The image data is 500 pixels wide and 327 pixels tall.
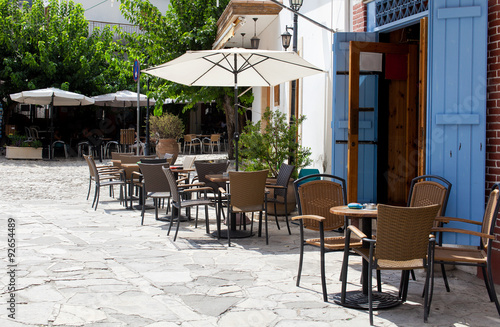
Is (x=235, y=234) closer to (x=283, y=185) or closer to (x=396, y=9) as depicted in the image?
(x=283, y=185)

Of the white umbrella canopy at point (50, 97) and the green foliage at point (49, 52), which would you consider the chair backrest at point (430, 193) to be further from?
the green foliage at point (49, 52)

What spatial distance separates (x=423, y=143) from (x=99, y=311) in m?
3.66

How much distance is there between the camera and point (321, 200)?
521cm

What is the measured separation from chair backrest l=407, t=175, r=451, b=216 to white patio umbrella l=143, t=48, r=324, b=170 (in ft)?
8.74

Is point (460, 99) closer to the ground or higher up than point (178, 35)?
closer to the ground

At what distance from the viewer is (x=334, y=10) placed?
8.84m

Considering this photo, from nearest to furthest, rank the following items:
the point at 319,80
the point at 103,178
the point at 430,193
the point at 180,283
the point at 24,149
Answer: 1. the point at 180,283
2. the point at 430,193
3. the point at 319,80
4. the point at 103,178
5. the point at 24,149

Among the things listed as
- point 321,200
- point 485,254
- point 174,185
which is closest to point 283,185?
point 174,185

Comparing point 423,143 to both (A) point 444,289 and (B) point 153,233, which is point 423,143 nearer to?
(A) point 444,289

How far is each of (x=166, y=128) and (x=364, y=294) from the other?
16.1 m

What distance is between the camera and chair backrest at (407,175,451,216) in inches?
205

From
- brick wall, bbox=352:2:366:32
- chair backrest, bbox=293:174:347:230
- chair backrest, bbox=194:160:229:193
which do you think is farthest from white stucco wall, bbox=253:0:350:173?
chair backrest, bbox=293:174:347:230

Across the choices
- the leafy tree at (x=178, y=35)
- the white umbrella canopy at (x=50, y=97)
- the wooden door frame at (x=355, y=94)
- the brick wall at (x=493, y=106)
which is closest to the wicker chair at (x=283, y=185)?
the wooden door frame at (x=355, y=94)

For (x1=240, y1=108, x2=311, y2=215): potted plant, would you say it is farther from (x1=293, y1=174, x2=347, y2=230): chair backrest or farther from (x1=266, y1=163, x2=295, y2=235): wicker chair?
(x1=293, y1=174, x2=347, y2=230): chair backrest
